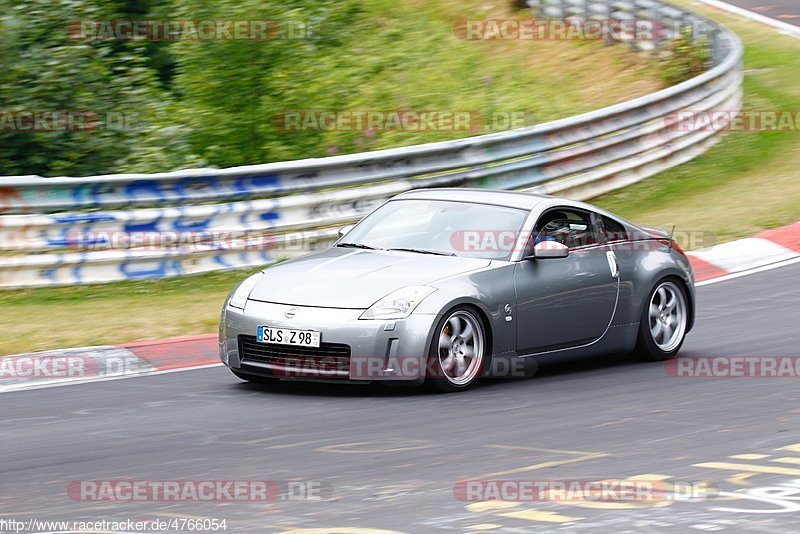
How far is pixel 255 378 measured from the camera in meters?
9.11

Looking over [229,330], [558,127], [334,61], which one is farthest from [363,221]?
[334,61]

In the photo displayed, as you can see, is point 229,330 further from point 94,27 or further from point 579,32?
point 579,32

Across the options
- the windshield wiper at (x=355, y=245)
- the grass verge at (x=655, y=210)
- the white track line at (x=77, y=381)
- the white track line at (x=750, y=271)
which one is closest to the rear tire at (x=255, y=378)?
the white track line at (x=77, y=381)

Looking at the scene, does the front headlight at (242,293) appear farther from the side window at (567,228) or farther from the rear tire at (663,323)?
the rear tire at (663,323)

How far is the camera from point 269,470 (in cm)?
658

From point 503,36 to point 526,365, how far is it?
51.6ft

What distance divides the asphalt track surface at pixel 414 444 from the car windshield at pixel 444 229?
3.14ft

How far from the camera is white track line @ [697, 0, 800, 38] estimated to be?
2642 centimetres

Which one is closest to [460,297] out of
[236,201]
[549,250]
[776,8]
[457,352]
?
[457,352]

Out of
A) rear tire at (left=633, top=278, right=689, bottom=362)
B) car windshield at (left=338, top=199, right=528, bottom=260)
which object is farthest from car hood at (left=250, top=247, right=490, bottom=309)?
rear tire at (left=633, top=278, right=689, bottom=362)

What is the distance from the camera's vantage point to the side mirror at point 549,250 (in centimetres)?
914

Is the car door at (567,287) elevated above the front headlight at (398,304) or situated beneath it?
situated beneath

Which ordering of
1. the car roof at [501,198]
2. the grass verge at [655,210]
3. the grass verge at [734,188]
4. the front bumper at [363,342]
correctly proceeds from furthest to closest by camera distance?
the grass verge at [734,188], the grass verge at [655,210], the car roof at [501,198], the front bumper at [363,342]

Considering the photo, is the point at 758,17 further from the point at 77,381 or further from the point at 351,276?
the point at 77,381
